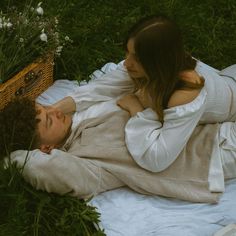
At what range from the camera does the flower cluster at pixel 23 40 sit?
2801 millimetres

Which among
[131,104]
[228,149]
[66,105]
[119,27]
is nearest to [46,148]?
[66,105]

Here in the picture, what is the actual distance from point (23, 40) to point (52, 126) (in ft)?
2.18

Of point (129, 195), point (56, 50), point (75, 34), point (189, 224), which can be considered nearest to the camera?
point (189, 224)

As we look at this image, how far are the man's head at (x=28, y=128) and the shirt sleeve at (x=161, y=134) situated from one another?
380 millimetres

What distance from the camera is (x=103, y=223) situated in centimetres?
230

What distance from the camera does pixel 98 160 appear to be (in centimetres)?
241

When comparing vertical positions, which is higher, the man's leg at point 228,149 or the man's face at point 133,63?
the man's face at point 133,63

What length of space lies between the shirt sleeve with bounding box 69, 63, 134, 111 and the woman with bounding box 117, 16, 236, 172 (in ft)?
0.95

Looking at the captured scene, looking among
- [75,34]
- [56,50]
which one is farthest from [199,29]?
[56,50]

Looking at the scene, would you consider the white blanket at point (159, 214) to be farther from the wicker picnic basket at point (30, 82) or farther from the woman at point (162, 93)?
the wicker picnic basket at point (30, 82)

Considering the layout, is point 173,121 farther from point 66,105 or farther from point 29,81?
point 29,81

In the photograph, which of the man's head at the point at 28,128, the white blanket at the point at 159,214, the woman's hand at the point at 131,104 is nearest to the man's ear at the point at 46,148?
the man's head at the point at 28,128

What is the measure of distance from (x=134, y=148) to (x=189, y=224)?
442mm

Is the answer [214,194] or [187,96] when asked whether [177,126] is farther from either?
[214,194]
